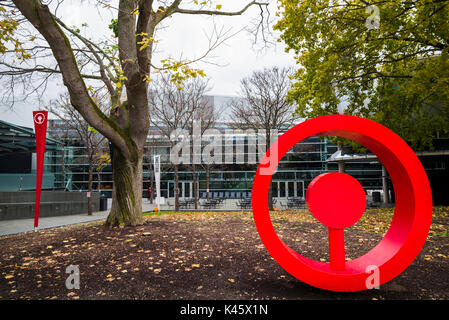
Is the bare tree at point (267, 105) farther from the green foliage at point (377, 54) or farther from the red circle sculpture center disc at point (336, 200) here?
the red circle sculpture center disc at point (336, 200)

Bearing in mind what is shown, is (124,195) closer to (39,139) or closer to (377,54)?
(39,139)

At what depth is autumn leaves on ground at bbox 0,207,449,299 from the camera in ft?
11.0

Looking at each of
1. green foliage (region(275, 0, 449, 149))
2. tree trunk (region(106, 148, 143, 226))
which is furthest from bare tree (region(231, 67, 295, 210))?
tree trunk (region(106, 148, 143, 226))

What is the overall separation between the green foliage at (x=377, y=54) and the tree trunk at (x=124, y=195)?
310 inches

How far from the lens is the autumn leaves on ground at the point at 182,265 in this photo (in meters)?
3.35

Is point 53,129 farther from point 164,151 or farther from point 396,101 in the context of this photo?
point 396,101

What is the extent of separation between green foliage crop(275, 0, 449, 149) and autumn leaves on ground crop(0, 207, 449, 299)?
6098 mm

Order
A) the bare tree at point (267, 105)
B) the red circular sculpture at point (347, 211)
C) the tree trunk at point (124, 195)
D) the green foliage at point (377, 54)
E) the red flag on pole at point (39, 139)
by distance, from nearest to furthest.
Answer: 1. the red circular sculpture at point (347, 211)
2. the tree trunk at point (124, 195)
3. the red flag on pole at point (39, 139)
4. the green foliage at point (377, 54)
5. the bare tree at point (267, 105)

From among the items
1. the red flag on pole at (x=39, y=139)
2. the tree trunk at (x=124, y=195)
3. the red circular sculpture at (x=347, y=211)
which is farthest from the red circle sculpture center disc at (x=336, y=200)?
the red flag on pole at (x=39, y=139)

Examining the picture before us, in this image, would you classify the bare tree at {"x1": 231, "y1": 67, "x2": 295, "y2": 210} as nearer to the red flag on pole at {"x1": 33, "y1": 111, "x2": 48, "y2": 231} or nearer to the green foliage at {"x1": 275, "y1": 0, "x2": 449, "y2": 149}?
the green foliage at {"x1": 275, "y1": 0, "x2": 449, "y2": 149}

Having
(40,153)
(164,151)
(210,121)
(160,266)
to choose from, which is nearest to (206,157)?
(164,151)

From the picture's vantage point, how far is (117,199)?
6.97 metres

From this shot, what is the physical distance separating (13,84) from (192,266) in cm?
815

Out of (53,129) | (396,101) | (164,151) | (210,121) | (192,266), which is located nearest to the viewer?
(192,266)
